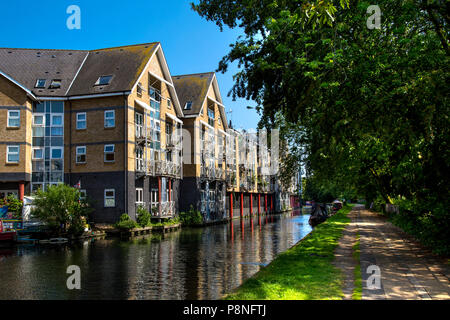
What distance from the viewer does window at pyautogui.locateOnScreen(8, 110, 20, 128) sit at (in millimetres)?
29094

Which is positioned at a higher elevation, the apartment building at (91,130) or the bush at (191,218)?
the apartment building at (91,130)

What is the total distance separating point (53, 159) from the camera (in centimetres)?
3034

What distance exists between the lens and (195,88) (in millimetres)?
41281

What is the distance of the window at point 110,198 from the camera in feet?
94.9

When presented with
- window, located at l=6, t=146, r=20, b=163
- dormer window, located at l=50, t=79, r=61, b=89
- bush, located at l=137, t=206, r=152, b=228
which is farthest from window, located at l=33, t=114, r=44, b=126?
bush, located at l=137, t=206, r=152, b=228

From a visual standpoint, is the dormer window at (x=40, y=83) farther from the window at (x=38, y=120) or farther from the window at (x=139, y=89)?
the window at (x=139, y=89)

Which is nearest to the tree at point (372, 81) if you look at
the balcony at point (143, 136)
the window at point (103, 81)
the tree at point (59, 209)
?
the tree at point (59, 209)

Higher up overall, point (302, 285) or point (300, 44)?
point (300, 44)

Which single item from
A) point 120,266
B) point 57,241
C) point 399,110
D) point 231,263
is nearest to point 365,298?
point 399,110

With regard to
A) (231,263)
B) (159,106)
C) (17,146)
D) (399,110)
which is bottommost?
(231,263)

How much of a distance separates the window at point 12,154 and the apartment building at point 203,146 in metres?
14.2

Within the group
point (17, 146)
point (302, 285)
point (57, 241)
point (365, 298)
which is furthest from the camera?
point (17, 146)

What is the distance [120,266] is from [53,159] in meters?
17.7
